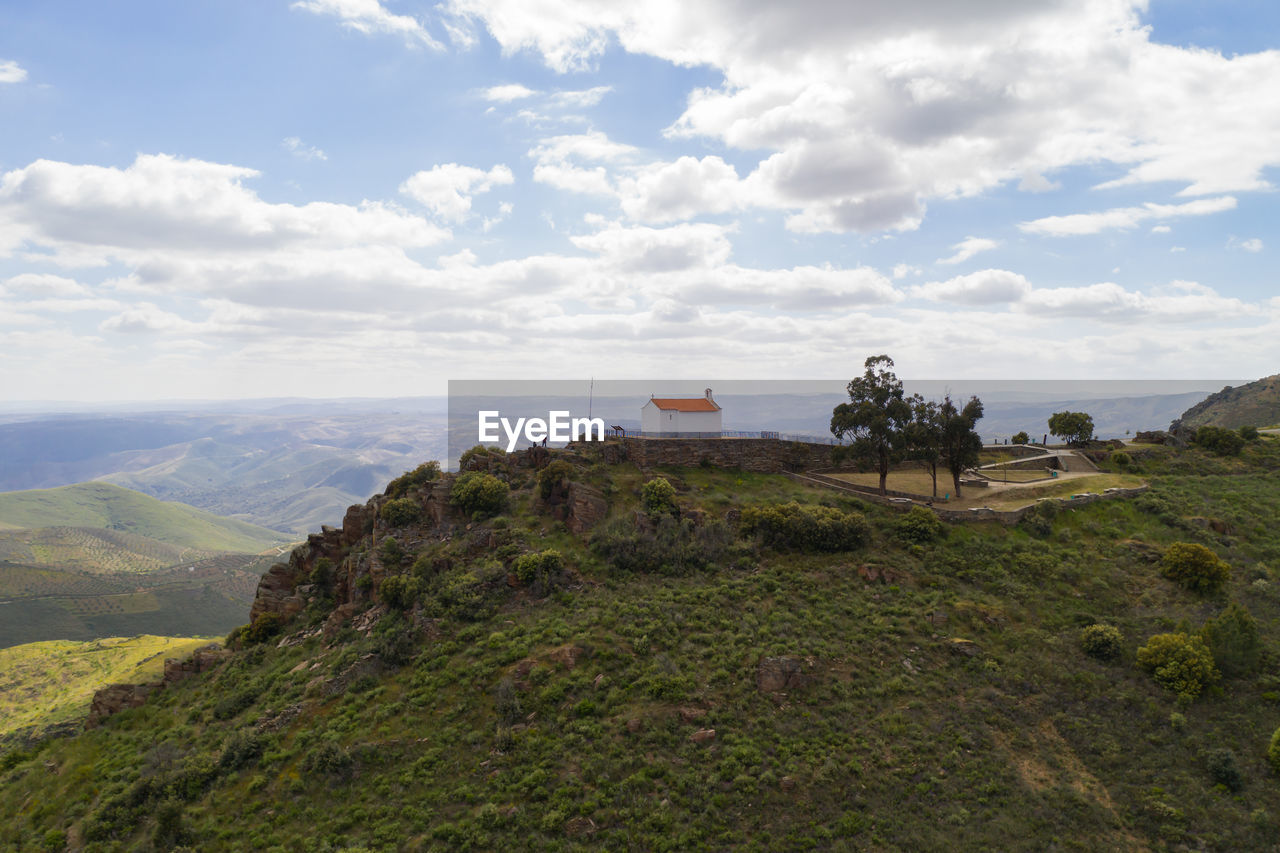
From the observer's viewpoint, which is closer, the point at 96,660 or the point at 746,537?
the point at 746,537

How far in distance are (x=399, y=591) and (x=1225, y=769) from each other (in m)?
36.7

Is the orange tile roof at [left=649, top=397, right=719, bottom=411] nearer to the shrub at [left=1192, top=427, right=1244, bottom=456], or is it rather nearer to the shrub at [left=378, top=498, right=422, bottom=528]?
the shrub at [left=378, top=498, right=422, bottom=528]

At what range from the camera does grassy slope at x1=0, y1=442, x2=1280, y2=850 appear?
19.6 m

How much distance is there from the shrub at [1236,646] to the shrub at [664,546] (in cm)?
2211

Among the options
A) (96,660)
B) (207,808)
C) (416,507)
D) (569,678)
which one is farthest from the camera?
(96,660)

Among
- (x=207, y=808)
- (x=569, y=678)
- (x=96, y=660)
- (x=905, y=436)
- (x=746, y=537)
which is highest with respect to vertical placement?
(x=905, y=436)

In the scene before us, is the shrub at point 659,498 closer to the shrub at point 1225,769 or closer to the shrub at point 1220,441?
the shrub at point 1225,769

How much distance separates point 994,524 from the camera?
38219 millimetres

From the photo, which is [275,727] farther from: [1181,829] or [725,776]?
[1181,829]

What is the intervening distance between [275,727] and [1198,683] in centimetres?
4020

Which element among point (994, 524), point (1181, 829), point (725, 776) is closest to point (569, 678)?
point (725, 776)

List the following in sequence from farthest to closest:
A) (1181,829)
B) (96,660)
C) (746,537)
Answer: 1. (96,660)
2. (746,537)
3. (1181,829)

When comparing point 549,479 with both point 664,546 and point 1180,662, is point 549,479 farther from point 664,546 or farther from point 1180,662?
point 1180,662

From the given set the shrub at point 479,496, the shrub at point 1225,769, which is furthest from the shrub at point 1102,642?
the shrub at point 479,496
